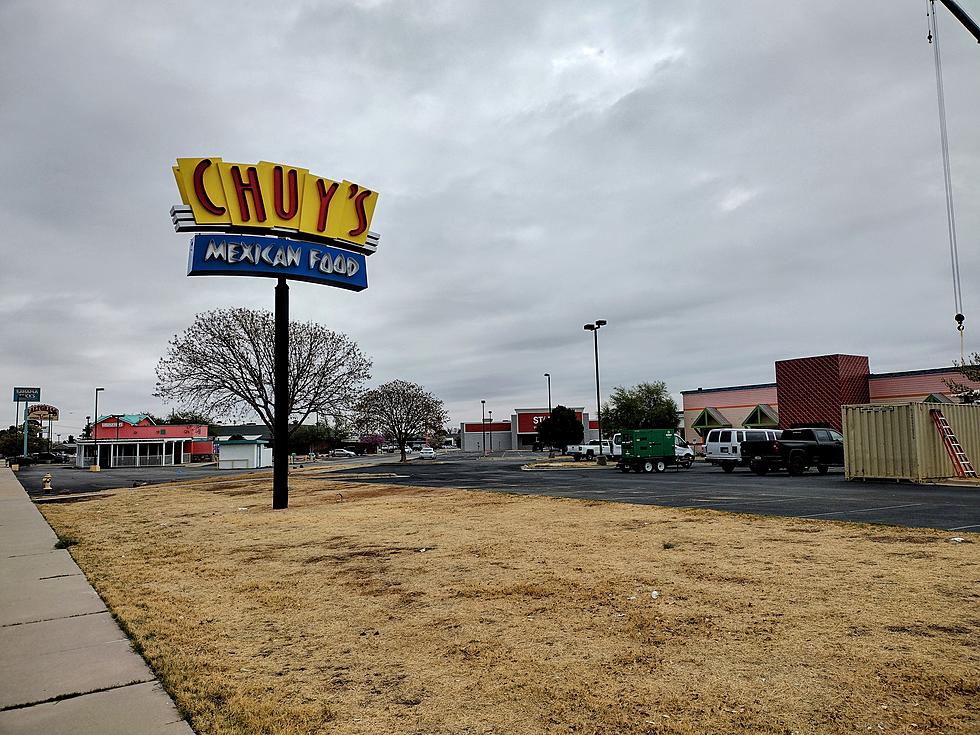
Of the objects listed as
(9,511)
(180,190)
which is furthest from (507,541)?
(9,511)

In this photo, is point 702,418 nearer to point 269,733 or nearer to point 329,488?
point 329,488

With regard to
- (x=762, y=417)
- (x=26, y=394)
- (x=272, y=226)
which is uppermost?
(x=26, y=394)

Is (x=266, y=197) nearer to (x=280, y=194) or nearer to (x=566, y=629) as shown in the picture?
(x=280, y=194)

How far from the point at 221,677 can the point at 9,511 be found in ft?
61.4

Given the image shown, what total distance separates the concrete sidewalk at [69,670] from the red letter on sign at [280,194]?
12.6 meters

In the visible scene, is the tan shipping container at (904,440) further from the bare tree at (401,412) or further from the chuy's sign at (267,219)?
the bare tree at (401,412)

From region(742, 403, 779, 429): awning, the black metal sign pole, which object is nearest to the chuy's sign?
the black metal sign pole

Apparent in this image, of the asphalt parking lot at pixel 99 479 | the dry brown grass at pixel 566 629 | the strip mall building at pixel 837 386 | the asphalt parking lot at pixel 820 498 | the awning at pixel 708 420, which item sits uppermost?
the strip mall building at pixel 837 386

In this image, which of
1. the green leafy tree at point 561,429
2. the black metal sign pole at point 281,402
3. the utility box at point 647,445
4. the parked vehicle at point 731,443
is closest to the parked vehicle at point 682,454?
the utility box at point 647,445

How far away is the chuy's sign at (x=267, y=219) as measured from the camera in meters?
18.2

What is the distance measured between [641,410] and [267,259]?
61.2m

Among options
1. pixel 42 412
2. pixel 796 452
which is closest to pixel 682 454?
pixel 796 452

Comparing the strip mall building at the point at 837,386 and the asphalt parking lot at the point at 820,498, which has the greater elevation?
the strip mall building at the point at 837,386

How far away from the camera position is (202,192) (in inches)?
714
